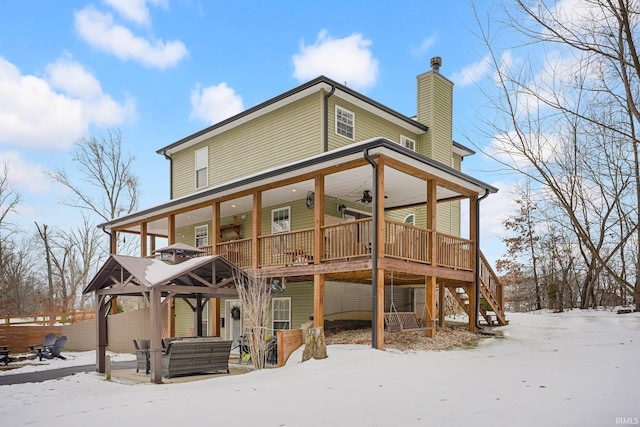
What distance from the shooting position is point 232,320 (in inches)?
736

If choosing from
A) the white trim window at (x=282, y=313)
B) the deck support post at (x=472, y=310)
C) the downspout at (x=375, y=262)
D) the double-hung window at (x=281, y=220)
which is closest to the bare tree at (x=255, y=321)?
the downspout at (x=375, y=262)

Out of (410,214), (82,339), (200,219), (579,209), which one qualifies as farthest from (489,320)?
(82,339)

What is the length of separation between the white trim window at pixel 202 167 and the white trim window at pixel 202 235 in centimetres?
166

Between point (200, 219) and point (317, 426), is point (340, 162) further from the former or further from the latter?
point (200, 219)

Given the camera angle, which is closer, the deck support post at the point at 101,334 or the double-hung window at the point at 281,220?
the deck support post at the point at 101,334

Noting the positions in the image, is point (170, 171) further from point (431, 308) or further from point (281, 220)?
point (431, 308)

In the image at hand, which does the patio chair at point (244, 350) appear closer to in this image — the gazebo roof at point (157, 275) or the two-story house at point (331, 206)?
the gazebo roof at point (157, 275)

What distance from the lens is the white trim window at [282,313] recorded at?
17.4 meters

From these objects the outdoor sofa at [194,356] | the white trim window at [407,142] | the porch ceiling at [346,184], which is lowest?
the outdoor sofa at [194,356]

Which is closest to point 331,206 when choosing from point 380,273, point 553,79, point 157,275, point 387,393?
point 380,273

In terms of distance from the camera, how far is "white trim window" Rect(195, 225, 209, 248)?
68.5ft

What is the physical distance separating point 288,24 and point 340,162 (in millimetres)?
8975

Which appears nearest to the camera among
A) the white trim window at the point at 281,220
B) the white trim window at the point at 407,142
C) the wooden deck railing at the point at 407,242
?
the wooden deck railing at the point at 407,242

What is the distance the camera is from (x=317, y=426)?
19.9 ft
